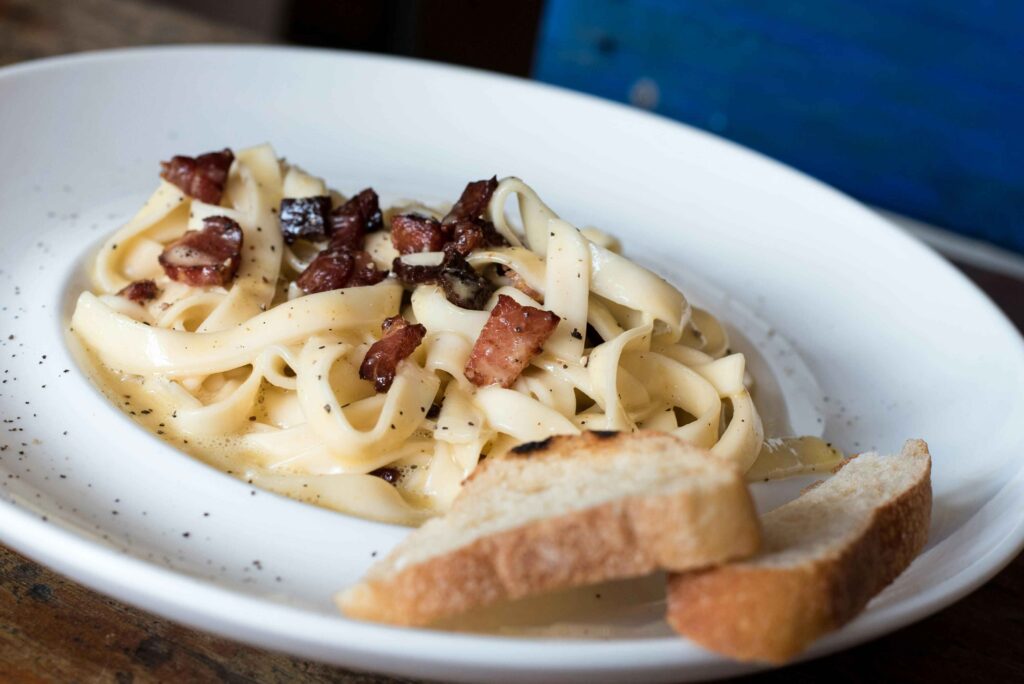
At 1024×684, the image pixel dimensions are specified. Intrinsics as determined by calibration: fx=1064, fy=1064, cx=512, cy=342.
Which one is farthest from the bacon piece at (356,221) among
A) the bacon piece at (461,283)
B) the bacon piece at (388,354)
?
the bacon piece at (388,354)

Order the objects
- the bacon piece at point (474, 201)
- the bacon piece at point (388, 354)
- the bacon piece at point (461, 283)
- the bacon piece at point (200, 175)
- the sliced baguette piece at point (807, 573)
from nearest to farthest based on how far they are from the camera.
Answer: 1. the sliced baguette piece at point (807, 573)
2. the bacon piece at point (388, 354)
3. the bacon piece at point (461, 283)
4. the bacon piece at point (474, 201)
5. the bacon piece at point (200, 175)

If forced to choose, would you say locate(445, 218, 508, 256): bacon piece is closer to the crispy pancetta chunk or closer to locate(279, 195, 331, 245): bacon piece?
the crispy pancetta chunk

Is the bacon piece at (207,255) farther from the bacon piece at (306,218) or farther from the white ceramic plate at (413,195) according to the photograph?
the white ceramic plate at (413,195)

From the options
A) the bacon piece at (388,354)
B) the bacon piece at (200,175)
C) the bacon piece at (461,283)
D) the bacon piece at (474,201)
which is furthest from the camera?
the bacon piece at (200,175)

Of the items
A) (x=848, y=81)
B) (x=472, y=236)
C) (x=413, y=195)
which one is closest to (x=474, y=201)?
(x=472, y=236)

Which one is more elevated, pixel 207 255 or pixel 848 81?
pixel 848 81

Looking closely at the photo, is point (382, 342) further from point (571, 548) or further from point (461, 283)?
point (571, 548)

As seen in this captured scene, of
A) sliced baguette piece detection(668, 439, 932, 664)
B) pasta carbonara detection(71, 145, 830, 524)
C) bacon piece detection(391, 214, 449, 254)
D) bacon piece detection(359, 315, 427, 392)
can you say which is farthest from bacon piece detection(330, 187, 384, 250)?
sliced baguette piece detection(668, 439, 932, 664)
